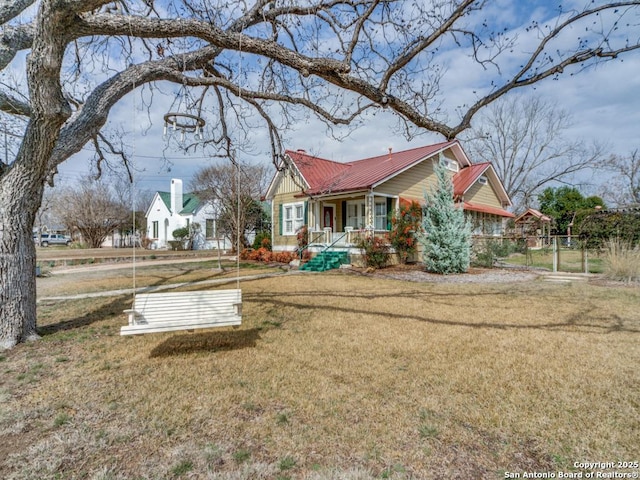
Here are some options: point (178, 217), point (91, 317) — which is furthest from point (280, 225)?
point (178, 217)

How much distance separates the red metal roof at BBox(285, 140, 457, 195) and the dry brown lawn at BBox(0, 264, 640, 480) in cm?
1032

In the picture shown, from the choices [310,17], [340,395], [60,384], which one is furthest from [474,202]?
[60,384]

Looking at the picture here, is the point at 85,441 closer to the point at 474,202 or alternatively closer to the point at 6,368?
the point at 6,368

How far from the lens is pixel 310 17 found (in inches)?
259

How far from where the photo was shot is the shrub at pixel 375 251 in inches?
557

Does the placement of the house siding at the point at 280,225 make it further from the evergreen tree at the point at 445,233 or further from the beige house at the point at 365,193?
the evergreen tree at the point at 445,233

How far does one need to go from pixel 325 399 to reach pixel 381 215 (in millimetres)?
14020

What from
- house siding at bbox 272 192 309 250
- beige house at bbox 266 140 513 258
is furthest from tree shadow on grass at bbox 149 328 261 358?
house siding at bbox 272 192 309 250

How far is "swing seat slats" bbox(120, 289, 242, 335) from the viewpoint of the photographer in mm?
4078

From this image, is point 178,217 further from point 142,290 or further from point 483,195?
point 483,195

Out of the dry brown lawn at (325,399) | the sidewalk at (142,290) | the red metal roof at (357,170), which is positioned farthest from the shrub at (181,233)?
the dry brown lawn at (325,399)

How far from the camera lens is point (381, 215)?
55.1 ft

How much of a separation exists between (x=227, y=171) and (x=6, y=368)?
19252 millimetres

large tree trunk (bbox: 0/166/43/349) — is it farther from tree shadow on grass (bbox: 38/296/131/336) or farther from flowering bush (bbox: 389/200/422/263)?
flowering bush (bbox: 389/200/422/263)
